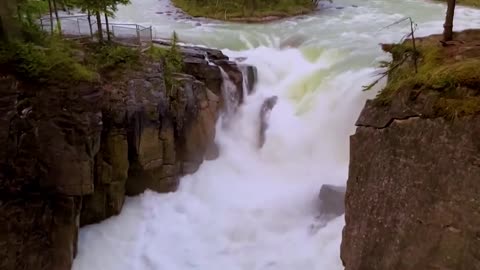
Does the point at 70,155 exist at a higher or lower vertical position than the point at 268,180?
higher

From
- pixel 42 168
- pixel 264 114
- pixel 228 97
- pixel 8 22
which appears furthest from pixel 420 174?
pixel 228 97

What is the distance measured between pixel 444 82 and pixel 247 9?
26.7 metres

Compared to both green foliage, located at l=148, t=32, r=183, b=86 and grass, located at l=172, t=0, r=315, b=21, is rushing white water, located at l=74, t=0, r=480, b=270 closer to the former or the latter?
green foliage, located at l=148, t=32, r=183, b=86

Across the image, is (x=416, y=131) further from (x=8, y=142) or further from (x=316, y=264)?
(x=8, y=142)

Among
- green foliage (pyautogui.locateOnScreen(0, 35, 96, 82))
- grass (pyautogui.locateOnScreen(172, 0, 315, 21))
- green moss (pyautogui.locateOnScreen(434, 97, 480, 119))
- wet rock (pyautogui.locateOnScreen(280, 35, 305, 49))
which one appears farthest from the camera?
grass (pyautogui.locateOnScreen(172, 0, 315, 21))

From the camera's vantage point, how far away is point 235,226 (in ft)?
47.3

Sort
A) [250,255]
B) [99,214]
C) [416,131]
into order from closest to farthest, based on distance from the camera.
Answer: [416,131] < [250,255] < [99,214]

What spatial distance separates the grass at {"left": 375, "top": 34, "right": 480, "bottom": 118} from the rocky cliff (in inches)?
0.6

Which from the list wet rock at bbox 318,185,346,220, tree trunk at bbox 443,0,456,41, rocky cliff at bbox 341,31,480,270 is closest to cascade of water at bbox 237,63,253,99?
wet rock at bbox 318,185,346,220

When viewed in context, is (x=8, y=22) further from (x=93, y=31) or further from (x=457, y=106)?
(x=457, y=106)

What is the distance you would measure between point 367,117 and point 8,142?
808cm

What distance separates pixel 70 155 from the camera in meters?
12.3

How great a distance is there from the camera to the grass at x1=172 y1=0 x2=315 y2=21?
33.2m

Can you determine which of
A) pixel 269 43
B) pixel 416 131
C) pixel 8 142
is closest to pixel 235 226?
pixel 8 142
